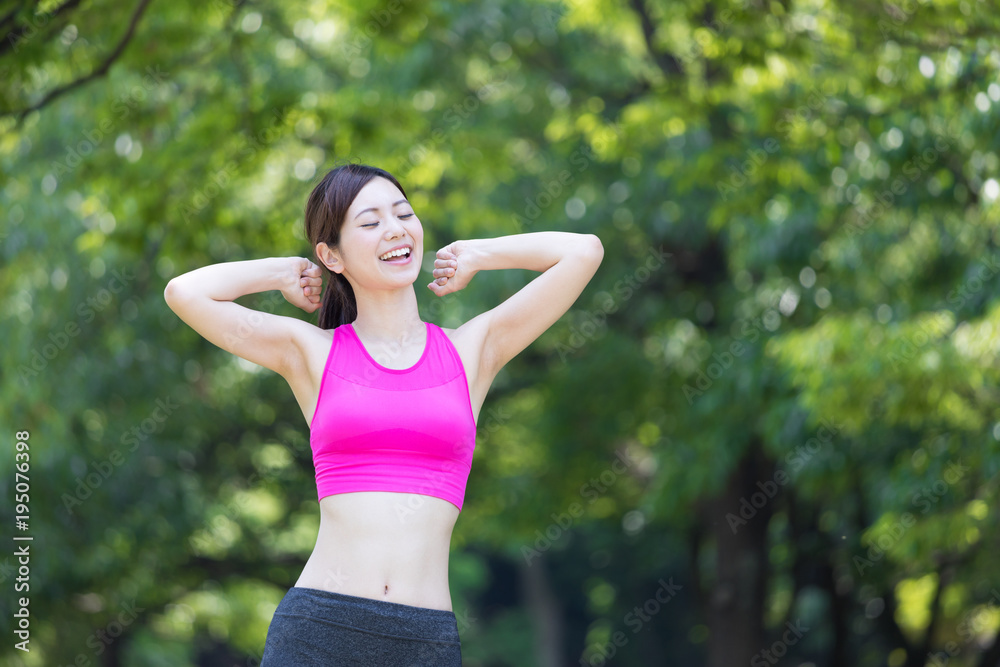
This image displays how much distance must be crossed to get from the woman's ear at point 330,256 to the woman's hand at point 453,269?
0.72 ft

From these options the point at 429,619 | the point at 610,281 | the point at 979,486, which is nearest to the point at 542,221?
the point at 610,281

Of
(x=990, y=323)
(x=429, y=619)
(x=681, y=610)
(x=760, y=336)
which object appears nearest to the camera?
(x=429, y=619)

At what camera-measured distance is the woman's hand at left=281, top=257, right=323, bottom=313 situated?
2.65m

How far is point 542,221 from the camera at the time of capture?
1002cm

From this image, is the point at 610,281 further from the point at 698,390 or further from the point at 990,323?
the point at 990,323

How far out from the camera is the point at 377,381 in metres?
2.49

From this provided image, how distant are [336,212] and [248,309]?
0.31 m

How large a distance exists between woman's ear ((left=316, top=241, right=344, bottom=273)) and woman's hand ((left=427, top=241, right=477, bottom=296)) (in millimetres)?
221

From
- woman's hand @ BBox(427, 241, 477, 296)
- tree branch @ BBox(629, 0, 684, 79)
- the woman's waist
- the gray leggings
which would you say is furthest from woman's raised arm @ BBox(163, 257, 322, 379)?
tree branch @ BBox(629, 0, 684, 79)

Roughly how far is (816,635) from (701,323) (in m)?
5.15

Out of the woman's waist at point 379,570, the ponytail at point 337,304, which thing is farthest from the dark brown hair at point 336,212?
the woman's waist at point 379,570

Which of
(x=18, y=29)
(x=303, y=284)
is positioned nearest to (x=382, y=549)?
(x=303, y=284)

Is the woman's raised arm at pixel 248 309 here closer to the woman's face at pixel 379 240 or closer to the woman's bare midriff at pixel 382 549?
the woman's face at pixel 379 240

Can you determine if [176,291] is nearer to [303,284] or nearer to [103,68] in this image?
[303,284]
